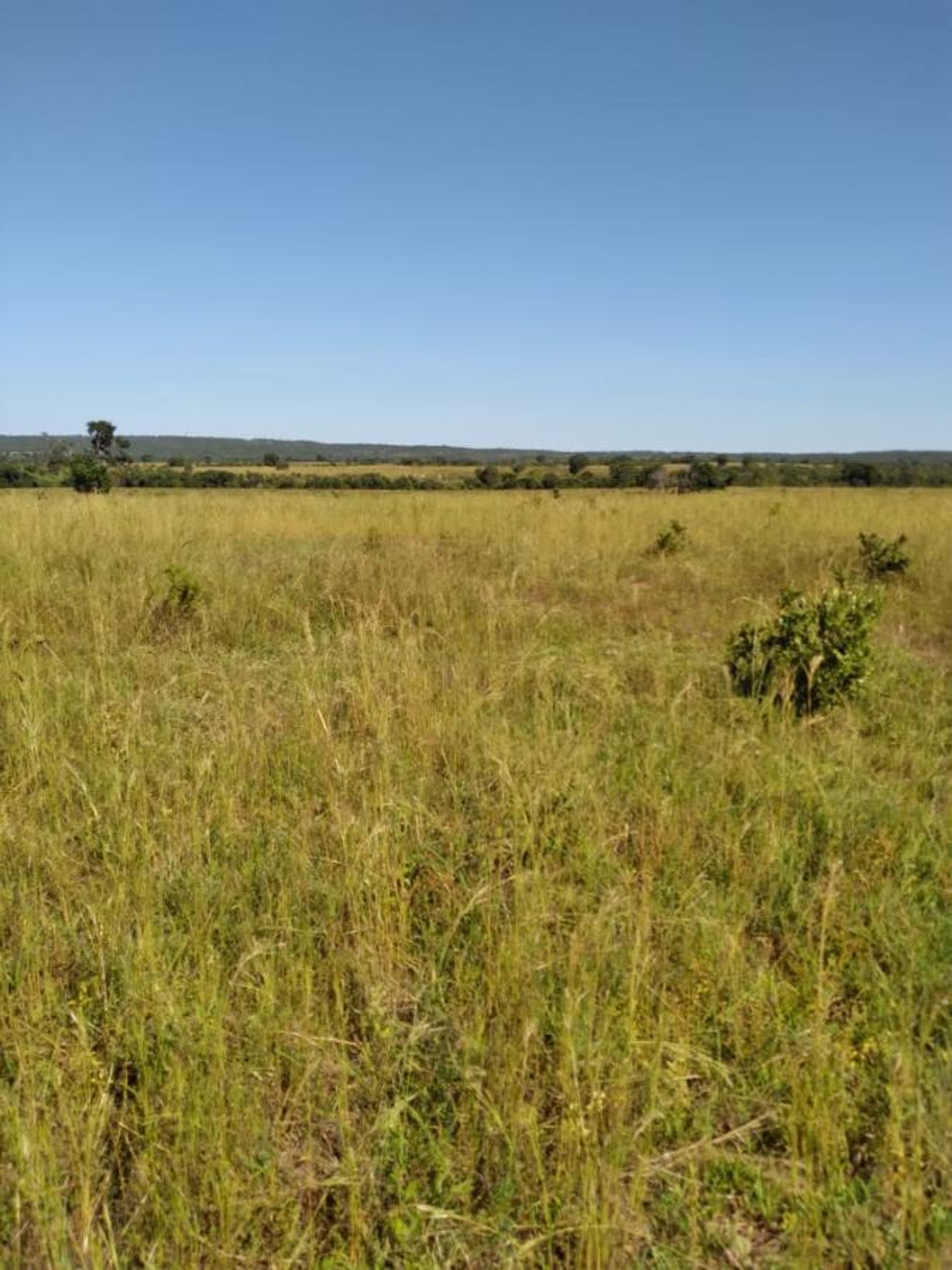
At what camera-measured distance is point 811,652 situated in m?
3.74

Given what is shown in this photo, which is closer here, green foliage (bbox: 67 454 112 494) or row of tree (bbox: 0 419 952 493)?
green foliage (bbox: 67 454 112 494)

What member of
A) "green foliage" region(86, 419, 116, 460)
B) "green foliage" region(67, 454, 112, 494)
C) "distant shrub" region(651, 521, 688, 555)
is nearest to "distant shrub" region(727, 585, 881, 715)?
"distant shrub" region(651, 521, 688, 555)

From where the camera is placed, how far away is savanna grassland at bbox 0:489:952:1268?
131cm

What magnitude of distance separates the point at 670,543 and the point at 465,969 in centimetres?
682

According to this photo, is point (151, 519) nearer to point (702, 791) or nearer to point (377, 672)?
point (377, 672)

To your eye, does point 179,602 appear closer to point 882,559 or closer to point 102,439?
point 882,559

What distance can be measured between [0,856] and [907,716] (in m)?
3.99

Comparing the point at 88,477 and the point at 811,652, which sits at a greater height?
the point at 88,477

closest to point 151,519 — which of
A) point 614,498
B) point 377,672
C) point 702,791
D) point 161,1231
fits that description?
point 377,672

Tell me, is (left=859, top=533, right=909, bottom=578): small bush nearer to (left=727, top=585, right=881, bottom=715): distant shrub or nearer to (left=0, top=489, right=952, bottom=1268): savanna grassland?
(left=727, top=585, right=881, bottom=715): distant shrub

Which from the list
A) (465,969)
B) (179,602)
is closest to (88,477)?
(179,602)

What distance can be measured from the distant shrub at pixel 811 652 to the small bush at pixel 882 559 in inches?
136

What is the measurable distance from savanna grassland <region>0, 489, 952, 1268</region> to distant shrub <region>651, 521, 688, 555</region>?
4211 mm

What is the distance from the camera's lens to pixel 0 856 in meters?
2.25
